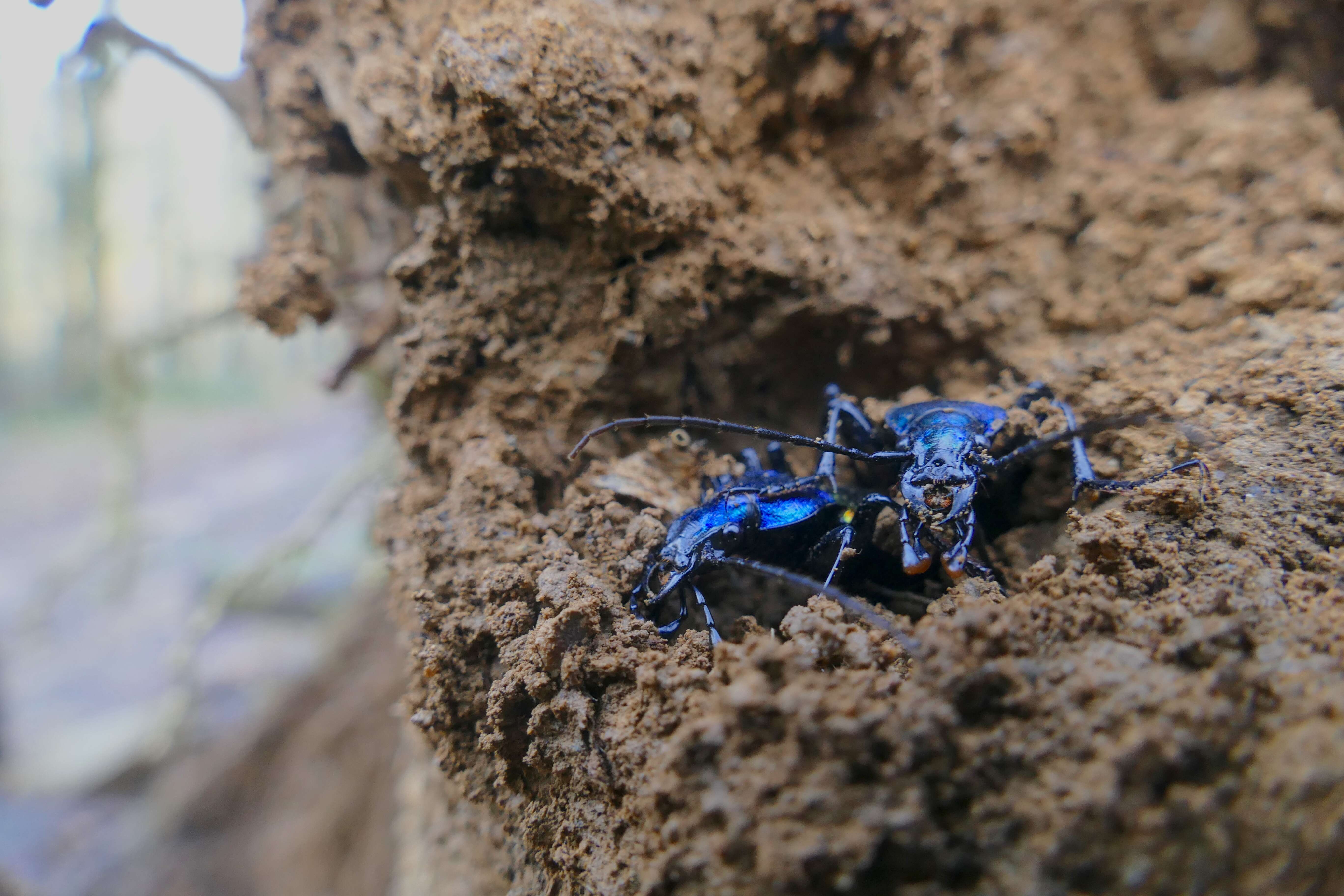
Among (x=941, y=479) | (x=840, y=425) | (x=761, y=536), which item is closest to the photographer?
(x=941, y=479)

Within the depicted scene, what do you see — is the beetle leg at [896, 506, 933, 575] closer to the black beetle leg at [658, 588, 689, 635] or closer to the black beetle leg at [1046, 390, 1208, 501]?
the black beetle leg at [1046, 390, 1208, 501]

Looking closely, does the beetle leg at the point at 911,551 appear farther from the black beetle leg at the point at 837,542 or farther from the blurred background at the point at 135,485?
the blurred background at the point at 135,485

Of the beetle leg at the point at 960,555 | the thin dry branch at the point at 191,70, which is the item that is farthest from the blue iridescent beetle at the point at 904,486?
the thin dry branch at the point at 191,70

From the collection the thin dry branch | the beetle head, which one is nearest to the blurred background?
the thin dry branch

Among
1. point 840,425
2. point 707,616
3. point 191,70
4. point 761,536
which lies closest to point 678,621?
point 707,616

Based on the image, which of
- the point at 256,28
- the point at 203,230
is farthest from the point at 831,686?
the point at 203,230

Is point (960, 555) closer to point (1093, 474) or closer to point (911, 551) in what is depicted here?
point (911, 551)
